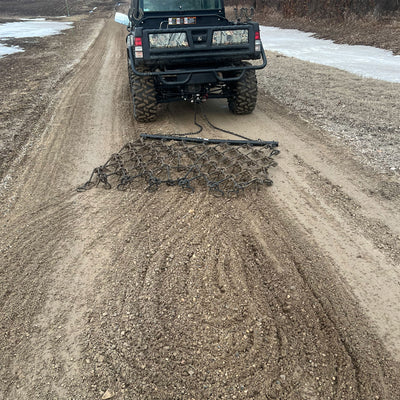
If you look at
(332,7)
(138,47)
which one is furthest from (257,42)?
(332,7)

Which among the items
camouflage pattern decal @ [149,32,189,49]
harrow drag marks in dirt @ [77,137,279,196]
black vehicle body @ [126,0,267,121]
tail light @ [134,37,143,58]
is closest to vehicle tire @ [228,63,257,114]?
black vehicle body @ [126,0,267,121]

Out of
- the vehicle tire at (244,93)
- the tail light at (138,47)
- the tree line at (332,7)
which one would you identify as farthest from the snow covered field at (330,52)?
the tail light at (138,47)

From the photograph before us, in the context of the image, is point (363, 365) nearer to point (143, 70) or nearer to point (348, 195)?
point (348, 195)

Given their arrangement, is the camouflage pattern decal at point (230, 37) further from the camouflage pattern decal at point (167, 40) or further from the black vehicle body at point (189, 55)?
the camouflage pattern decal at point (167, 40)

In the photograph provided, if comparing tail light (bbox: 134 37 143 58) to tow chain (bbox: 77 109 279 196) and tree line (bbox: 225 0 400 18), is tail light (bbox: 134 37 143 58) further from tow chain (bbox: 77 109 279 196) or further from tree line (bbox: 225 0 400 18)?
tree line (bbox: 225 0 400 18)

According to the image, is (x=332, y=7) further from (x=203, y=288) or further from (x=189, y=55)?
(x=203, y=288)

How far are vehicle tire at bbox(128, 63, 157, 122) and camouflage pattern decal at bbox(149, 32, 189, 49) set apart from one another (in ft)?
2.01

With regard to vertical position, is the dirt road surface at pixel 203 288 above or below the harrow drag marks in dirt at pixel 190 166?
below

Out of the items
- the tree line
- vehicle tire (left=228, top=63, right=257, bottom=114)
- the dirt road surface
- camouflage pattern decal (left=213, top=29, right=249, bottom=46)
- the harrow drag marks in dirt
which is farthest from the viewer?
the tree line

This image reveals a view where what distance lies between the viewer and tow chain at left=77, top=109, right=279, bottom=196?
168 inches

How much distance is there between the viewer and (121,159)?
4.88m

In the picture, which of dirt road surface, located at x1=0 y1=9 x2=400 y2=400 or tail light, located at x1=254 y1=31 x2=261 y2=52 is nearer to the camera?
dirt road surface, located at x1=0 y1=9 x2=400 y2=400

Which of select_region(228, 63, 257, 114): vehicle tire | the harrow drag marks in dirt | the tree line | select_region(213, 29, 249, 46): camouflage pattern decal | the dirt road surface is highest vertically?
the tree line

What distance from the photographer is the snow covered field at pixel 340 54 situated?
31.3 ft
